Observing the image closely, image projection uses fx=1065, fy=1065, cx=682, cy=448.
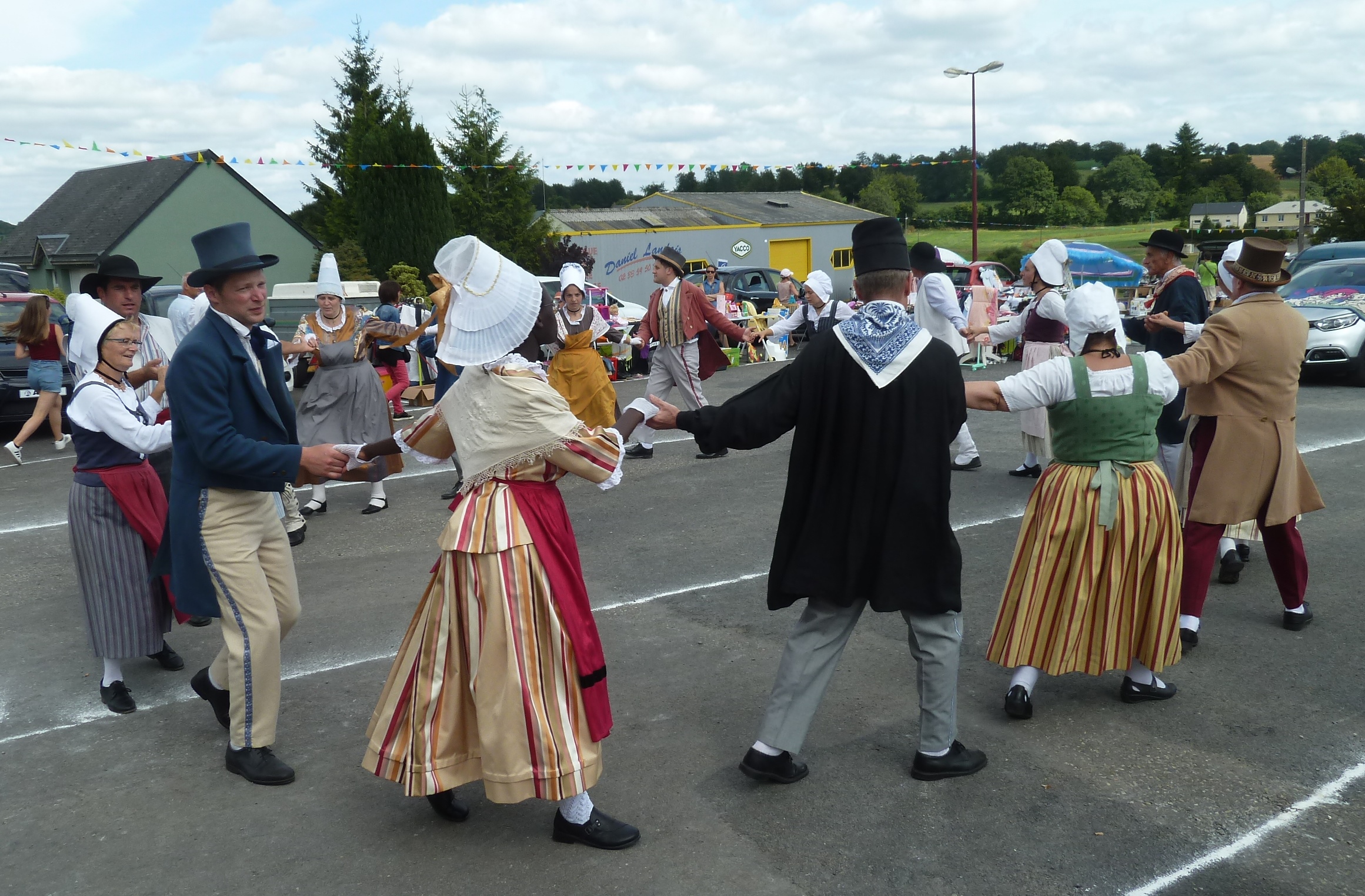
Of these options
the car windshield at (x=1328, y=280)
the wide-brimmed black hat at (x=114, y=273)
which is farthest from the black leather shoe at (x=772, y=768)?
the car windshield at (x=1328, y=280)

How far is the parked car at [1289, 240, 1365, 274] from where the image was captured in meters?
18.5

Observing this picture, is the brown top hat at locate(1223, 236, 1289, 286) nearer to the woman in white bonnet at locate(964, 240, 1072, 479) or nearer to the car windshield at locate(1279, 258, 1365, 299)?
the woman in white bonnet at locate(964, 240, 1072, 479)

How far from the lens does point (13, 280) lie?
16.8m

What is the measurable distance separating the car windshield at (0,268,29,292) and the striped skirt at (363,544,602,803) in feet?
53.0

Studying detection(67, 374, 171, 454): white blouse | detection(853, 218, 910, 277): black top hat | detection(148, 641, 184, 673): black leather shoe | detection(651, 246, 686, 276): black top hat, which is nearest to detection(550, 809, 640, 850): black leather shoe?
detection(853, 218, 910, 277): black top hat

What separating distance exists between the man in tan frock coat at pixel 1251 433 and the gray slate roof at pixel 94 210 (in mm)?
37952

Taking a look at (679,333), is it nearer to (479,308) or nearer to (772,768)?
(772,768)

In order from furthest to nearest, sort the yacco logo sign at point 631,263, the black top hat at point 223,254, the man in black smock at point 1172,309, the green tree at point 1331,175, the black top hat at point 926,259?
the green tree at point 1331,175 → the yacco logo sign at point 631,263 → the black top hat at point 926,259 → the man in black smock at point 1172,309 → the black top hat at point 223,254

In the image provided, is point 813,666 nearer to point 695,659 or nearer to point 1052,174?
point 695,659

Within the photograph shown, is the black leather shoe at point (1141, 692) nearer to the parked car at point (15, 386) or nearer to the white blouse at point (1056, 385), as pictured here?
the white blouse at point (1056, 385)

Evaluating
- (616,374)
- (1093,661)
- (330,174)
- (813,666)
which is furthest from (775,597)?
(330,174)

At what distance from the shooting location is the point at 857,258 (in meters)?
3.86

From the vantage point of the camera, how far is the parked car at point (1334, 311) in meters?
14.0

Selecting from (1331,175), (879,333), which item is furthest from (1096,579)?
(1331,175)
